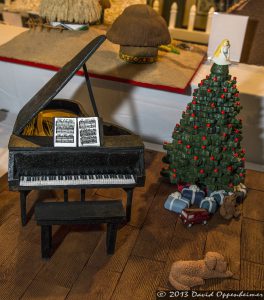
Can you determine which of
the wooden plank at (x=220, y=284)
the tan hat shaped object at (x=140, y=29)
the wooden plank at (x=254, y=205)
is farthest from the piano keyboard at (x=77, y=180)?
the tan hat shaped object at (x=140, y=29)

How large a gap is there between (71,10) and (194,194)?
2.76 meters

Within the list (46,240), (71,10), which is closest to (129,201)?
(46,240)

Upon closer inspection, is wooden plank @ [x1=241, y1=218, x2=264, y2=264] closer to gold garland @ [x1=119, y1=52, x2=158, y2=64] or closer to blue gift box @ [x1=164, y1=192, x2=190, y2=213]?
blue gift box @ [x1=164, y1=192, x2=190, y2=213]

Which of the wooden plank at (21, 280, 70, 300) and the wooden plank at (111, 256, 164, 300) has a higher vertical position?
the wooden plank at (111, 256, 164, 300)

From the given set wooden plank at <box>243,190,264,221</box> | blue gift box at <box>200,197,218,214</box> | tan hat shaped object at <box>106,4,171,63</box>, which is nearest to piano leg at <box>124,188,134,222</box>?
blue gift box at <box>200,197,218,214</box>

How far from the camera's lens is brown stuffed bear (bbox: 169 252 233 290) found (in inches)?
103

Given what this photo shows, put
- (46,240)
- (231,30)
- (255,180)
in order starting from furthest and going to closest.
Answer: (231,30) → (255,180) → (46,240)

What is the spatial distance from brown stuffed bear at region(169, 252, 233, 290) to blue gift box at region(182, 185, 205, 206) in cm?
69

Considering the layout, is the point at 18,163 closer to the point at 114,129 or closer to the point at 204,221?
the point at 114,129

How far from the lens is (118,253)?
288 centimetres

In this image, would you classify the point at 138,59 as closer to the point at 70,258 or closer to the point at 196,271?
the point at 70,258

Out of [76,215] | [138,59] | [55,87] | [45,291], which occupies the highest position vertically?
[55,87]

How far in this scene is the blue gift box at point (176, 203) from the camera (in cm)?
328

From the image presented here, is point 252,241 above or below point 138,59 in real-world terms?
below
